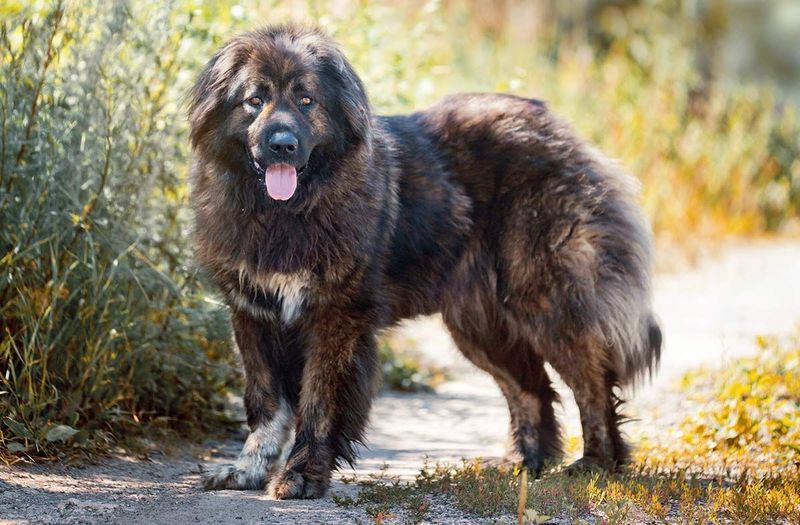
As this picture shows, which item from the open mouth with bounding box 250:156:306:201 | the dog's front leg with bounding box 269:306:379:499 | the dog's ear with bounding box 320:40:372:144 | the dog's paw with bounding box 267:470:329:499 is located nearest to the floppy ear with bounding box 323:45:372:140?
the dog's ear with bounding box 320:40:372:144

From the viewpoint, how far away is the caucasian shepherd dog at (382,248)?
435 cm

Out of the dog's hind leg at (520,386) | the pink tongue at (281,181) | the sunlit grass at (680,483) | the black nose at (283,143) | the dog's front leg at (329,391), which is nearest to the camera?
the sunlit grass at (680,483)

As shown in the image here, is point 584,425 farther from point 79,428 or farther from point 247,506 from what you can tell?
point 79,428

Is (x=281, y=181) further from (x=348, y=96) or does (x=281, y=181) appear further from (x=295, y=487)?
(x=295, y=487)

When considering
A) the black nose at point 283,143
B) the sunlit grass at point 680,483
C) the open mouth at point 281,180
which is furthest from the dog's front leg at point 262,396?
the black nose at point 283,143

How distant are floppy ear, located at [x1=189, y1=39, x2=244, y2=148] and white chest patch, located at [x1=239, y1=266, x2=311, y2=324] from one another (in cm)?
63

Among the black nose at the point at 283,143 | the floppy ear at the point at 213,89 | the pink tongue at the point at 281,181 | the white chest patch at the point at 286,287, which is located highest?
the floppy ear at the point at 213,89

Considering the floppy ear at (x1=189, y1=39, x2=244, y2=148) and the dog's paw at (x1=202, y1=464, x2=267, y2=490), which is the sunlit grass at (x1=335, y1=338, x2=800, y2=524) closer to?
the dog's paw at (x1=202, y1=464, x2=267, y2=490)

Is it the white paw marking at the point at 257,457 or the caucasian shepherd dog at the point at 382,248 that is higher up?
the caucasian shepherd dog at the point at 382,248

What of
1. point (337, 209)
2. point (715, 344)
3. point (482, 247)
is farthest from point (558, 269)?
point (715, 344)

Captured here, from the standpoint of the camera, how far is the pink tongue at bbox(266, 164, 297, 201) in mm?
4219

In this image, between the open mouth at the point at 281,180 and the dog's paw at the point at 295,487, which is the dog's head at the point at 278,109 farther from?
the dog's paw at the point at 295,487

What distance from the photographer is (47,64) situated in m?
4.62

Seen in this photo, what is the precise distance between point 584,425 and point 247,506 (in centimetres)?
163
